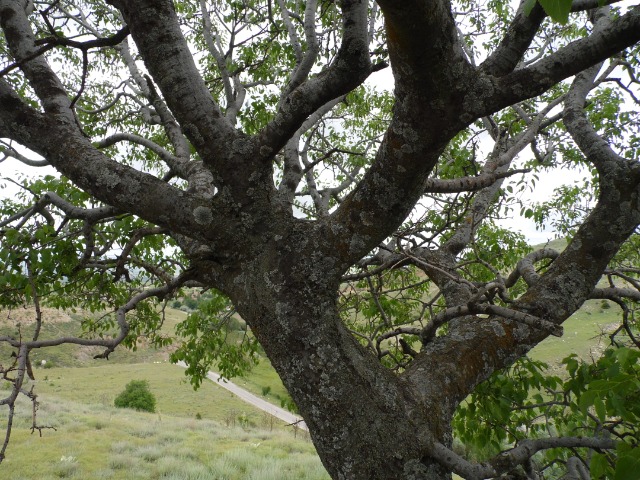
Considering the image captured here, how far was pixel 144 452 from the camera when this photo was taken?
1435 centimetres

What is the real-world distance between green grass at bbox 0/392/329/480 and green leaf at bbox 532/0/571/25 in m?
13.9

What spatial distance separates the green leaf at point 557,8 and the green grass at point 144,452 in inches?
546

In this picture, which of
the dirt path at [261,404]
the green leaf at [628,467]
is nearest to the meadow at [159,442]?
the dirt path at [261,404]

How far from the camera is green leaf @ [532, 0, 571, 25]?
29.9 inches

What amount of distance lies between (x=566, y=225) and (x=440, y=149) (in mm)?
6752

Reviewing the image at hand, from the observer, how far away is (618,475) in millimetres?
1068

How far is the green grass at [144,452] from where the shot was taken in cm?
1196

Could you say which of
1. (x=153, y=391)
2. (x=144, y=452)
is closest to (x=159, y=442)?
(x=144, y=452)

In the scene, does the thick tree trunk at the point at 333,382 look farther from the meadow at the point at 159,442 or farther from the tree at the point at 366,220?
the meadow at the point at 159,442

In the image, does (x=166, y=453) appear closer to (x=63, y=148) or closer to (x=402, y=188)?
(x=63, y=148)

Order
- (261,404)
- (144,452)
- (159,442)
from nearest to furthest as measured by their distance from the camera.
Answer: (144,452), (159,442), (261,404)

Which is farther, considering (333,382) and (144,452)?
(144,452)

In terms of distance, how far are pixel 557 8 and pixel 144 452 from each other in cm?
1734

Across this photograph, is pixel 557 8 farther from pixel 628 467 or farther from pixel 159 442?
pixel 159 442
